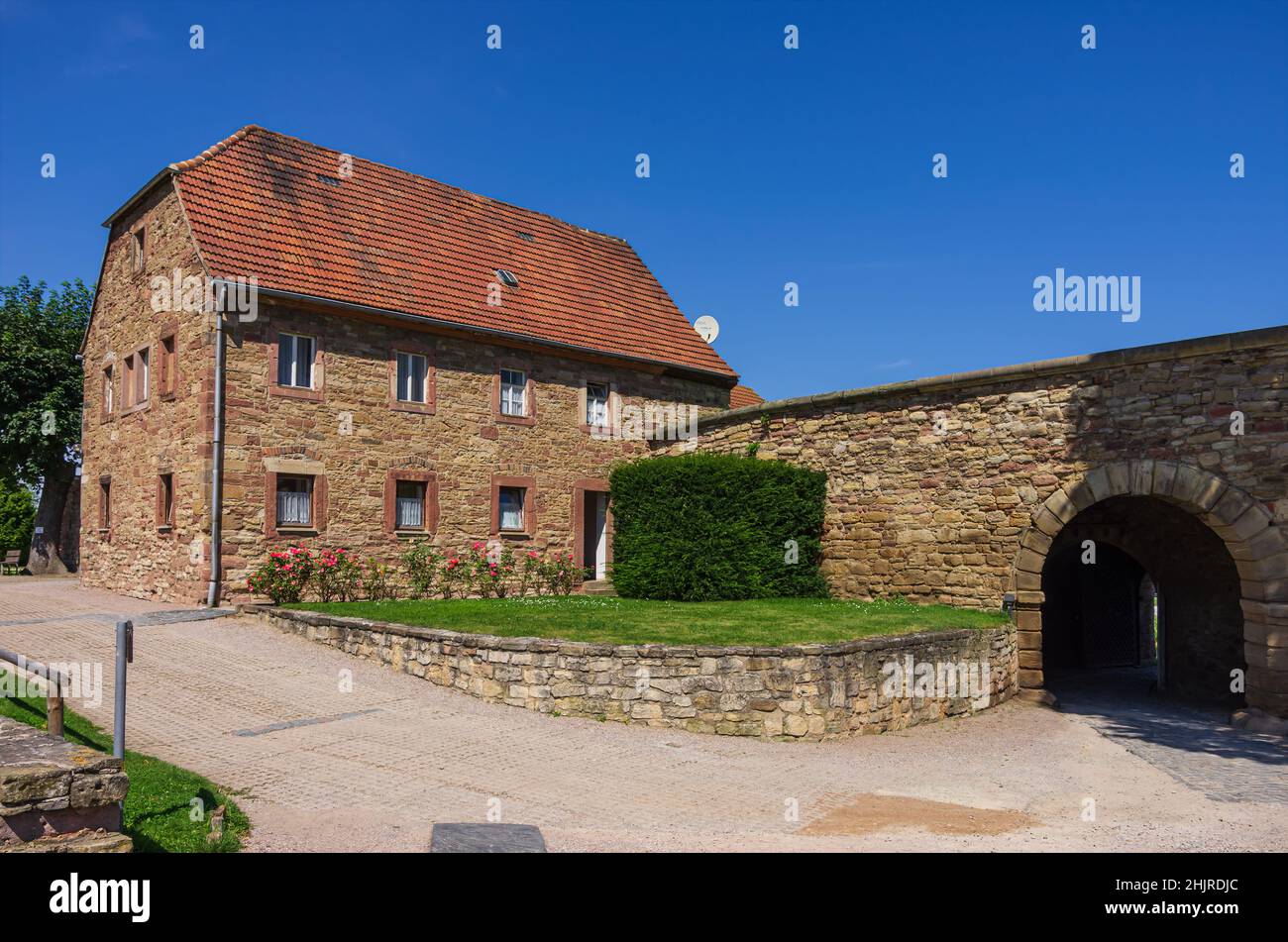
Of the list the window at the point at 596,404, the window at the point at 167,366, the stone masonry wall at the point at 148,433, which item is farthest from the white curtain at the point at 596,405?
the window at the point at 167,366

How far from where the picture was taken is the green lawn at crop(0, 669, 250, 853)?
549cm

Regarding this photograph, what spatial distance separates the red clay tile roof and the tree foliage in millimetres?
12209

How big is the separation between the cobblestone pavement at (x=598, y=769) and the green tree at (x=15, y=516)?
82.5 ft

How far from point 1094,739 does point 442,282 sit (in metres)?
14.3

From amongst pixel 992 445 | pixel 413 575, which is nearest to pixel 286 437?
pixel 413 575

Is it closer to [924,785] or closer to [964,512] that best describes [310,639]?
[924,785]

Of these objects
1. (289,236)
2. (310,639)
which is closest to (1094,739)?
(310,639)

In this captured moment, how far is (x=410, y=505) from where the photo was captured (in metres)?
18.1

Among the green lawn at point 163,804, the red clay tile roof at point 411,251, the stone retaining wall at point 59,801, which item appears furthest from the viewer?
the red clay tile roof at point 411,251

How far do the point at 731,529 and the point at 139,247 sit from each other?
13.0m

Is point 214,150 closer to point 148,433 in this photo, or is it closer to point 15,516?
point 148,433

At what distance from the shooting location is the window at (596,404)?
21141mm

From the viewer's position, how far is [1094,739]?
38.3 ft

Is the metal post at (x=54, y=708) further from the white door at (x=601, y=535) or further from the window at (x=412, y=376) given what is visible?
the white door at (x=601, y=535)
